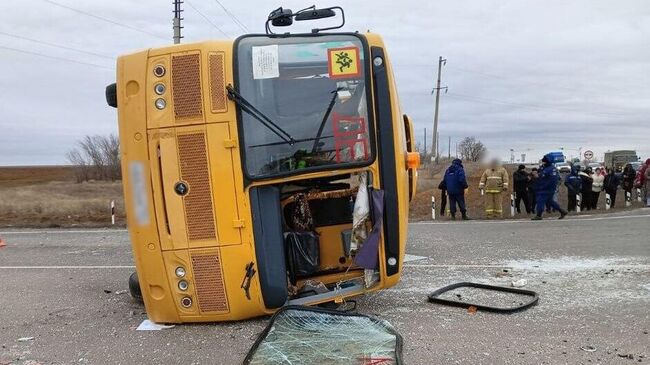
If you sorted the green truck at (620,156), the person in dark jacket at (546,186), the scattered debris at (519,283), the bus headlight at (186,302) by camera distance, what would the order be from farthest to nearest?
1. the green truck at (620,156)
2. the person in dark jacket at (546,186)
3. the scattered debris at (519,283)
4. the bus headlight at (186,302)

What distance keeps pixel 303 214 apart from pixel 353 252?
0.60 m

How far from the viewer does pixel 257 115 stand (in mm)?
4457

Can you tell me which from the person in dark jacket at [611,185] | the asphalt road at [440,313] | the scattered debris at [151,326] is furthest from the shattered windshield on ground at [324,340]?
the person in dark jacket at [611,185]

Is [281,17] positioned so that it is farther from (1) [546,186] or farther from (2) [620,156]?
(2) [620,156]

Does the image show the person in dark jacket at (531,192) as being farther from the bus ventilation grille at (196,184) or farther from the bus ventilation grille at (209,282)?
the bus ventilation grille at (196,184)

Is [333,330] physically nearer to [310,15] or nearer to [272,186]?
[272,186]

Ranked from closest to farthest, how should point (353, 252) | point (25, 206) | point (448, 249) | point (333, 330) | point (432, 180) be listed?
point (333, 330) → point (353, 252) → point (448, 249) → point (25, 206) → point (432, 180)

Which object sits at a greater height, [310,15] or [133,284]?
[310,15]

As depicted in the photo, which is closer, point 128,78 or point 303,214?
point 128,78

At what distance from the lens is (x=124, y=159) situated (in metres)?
4.54

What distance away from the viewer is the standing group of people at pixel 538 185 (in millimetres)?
13180

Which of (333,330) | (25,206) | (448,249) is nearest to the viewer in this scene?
(333,330)

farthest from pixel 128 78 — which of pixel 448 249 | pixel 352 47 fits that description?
pixel 448 249

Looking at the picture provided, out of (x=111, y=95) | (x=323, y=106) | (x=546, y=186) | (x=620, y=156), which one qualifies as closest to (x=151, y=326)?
(x=111, y=95)
